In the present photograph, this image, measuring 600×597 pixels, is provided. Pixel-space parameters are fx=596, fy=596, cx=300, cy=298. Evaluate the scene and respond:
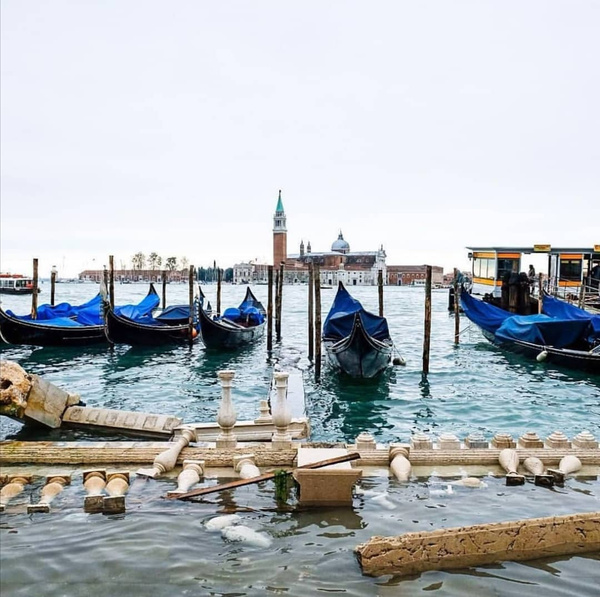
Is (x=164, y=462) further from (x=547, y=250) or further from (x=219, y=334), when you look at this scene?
(x=547, y=250)

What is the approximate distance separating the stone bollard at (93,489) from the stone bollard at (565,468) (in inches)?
117

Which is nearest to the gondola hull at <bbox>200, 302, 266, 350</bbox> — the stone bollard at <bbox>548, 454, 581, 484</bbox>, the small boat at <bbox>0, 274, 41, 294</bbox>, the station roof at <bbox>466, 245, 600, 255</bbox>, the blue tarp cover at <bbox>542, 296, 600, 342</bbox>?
the blue tarp cover at <bbox>542, 296, 600, 342</bbox>

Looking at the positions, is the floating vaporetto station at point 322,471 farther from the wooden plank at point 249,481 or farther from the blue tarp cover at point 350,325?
the blue tarp cover at point 350,325

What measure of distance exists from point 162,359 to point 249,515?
425 inches

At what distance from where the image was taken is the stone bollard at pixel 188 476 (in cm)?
379

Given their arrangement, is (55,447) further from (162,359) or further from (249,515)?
(162,359)

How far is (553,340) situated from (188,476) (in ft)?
37.7

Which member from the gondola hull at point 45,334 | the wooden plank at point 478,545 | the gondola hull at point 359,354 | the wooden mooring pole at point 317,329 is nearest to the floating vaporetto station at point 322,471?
the wooden plank at point 478,545

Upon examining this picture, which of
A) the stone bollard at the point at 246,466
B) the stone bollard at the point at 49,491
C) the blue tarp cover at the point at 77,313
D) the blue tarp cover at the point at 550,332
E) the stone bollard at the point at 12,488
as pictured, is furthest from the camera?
the blue tarp cover at the point at 77,313

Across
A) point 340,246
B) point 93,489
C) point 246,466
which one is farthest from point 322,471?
point 340,246

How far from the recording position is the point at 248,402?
952 centimetres

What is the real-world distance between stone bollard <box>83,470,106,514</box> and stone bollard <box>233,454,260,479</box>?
2.89 ft

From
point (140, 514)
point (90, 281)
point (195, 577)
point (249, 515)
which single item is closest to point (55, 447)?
point (140, 514)

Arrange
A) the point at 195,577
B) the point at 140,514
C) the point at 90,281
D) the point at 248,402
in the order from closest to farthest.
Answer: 1. the point at 195,577
2. the point at 140,514
3. the point at 248,402
4. the point at 90,281
